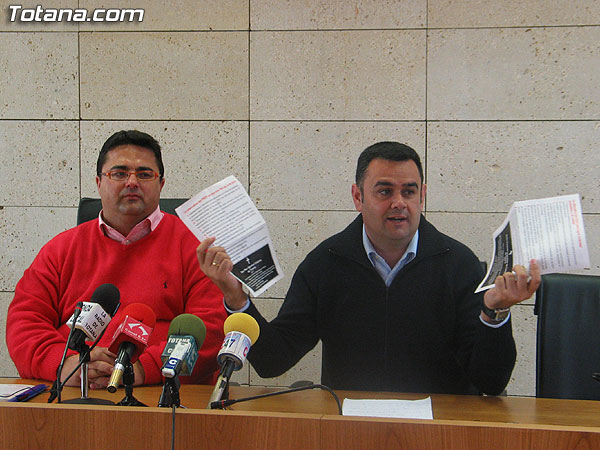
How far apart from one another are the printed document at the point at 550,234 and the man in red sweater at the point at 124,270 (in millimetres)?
1064

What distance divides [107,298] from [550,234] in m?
1.10

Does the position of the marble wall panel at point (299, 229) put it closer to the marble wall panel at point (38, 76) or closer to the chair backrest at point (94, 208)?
the chair backrest at point (94, 208)

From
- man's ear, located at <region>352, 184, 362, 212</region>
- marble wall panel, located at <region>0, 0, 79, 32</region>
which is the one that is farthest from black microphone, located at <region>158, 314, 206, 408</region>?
marble wall panel, located at <region>0, 0, 79, 32</region>

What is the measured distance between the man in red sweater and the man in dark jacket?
31 centimetres

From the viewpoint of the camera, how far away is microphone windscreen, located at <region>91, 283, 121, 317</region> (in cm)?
145

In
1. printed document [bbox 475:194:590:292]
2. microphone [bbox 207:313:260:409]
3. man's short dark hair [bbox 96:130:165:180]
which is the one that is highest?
man's short dark hair [bbox 96:130:165:180]

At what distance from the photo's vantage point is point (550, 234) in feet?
4.81

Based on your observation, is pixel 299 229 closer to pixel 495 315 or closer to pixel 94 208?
pixel 94 208

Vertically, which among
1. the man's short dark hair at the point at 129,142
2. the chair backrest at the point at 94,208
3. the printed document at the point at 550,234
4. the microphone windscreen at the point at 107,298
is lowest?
the microphone windscreen at the point at 107,298

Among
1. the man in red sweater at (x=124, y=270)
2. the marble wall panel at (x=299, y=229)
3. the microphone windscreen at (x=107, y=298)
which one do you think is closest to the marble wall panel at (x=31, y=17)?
the man in red sweater at (x=124, y=270)

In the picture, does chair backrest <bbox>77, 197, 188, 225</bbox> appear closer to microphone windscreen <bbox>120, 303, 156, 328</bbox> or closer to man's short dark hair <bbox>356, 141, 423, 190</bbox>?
man's short dark hair <bbox>356, 141, 423, 190</bbox>

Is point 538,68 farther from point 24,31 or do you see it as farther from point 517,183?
point 24,31

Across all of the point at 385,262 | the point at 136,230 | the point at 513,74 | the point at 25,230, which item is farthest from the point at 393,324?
the point at 25,230

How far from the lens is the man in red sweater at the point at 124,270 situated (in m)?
2.04
